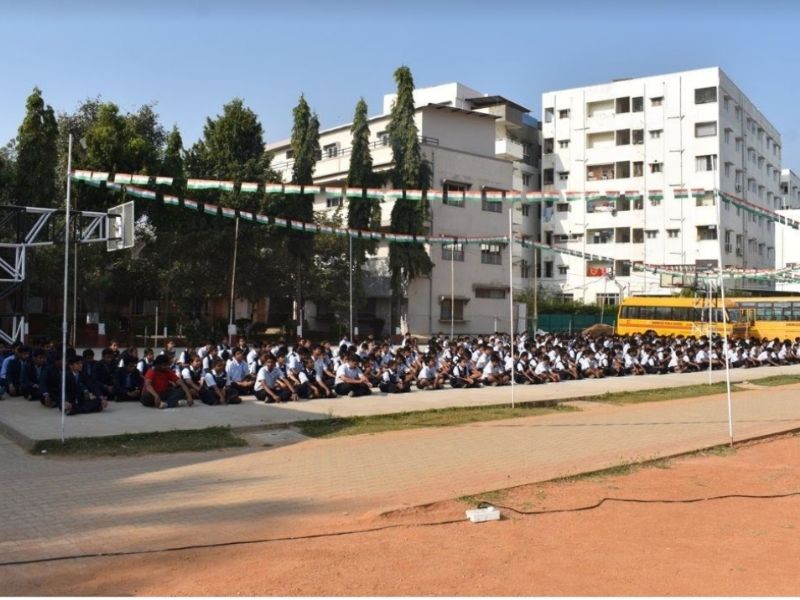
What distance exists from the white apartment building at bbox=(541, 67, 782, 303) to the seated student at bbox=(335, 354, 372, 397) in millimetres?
38109

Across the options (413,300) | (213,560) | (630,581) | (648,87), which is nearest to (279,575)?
(213,560)

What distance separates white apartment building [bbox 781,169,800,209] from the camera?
245 ft

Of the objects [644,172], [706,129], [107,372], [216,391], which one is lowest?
[216,391]

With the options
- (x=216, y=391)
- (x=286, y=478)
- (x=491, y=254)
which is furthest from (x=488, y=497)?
(x=491, y=254)

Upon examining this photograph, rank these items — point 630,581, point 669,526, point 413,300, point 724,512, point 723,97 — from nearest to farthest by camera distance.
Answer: point 630,581, point 669,526, point 724,512, point 413,300, point 723,97

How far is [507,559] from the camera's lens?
5.45 metres

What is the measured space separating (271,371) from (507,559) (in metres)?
9.98

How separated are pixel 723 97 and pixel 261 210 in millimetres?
37153

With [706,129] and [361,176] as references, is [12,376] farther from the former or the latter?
[706,129]

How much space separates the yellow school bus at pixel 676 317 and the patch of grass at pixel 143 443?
28.5 m

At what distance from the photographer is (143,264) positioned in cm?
3303

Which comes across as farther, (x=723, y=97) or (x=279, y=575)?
(x=723, y=97)

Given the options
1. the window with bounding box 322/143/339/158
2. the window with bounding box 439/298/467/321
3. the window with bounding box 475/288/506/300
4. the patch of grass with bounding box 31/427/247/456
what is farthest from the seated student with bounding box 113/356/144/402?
the window with bounding box 322/143/339/158

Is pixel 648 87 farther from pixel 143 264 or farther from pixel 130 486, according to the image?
pixel 130 486
